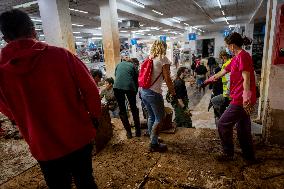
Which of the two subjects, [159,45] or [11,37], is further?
[159,45]

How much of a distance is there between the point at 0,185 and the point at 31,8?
26.5 ft

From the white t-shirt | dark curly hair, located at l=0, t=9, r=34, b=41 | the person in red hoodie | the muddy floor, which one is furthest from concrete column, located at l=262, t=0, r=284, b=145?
dark curly hair, located at l=0, t=9, r=34, b=41

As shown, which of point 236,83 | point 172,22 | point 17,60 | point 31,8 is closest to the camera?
point 17,60

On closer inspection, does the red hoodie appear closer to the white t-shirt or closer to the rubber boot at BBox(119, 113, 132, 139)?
the white t-shirt

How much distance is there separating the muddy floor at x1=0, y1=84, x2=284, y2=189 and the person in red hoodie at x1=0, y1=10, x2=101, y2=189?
1467mm

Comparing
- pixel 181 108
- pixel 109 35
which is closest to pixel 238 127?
pixel 181 108

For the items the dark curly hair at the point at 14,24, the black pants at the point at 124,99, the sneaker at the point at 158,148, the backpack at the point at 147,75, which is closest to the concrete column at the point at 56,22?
the black pants at the point at 124,99

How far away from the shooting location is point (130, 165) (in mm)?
3359

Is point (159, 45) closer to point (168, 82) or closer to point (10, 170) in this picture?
point (168, 82)

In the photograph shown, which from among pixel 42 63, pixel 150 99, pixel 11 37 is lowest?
pixel 150 99

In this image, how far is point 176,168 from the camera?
3.17 metres

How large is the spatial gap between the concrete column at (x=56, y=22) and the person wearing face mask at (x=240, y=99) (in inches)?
217

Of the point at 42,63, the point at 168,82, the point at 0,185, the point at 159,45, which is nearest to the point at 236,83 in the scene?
the point at 168,82

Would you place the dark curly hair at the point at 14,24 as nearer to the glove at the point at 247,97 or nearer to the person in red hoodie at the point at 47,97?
the person in red hoodie at the point at 47,97
